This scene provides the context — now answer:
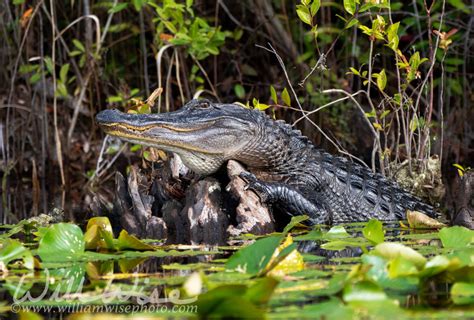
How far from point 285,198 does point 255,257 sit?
83.6 inches

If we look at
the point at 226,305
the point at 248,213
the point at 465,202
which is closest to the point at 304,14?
the point at 248,213

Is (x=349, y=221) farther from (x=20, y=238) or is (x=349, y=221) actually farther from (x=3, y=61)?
(x=3, y=61)

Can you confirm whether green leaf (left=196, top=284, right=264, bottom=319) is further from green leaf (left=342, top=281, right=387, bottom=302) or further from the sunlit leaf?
the sunlit leaf

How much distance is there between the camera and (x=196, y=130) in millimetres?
5906

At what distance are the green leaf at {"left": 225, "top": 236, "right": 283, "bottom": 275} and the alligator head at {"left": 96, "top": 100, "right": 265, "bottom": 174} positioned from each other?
2184mm

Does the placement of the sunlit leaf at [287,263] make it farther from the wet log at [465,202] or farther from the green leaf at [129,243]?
the wet log at [465,202]

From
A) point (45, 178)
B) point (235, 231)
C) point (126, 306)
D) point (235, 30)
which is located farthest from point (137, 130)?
point (235, 30)

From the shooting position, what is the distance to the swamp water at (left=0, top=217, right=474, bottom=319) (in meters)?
3.00

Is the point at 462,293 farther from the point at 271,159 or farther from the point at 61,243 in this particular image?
the point at 271,159

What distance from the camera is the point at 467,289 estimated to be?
3211mm

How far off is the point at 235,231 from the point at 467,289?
7.55 feet

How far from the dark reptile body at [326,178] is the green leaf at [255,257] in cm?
234

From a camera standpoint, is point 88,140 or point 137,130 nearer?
point 137,130

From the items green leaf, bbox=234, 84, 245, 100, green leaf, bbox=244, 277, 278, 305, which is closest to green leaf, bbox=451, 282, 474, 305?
green leaf, bbox=244, 277, 278, 305
